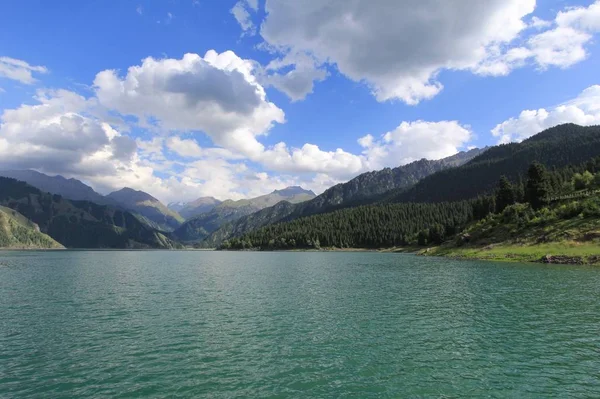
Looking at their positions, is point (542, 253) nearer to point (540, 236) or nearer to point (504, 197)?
point (540, 236)

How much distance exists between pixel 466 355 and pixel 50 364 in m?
33.7

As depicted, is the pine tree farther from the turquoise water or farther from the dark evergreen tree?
the turquoise water

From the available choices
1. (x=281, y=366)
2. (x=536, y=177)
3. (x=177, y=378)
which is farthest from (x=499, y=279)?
(x=536, y=177)

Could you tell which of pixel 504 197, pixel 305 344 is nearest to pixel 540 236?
pixel 504 197

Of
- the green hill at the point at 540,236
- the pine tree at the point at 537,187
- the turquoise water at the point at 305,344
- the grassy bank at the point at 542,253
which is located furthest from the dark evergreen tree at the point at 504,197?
the turquoise water at the point at 305,344

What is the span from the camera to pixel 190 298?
193 feet

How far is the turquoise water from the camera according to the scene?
78.1ft

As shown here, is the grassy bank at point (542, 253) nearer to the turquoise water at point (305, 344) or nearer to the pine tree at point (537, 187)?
the pine tree at point (537, 187)

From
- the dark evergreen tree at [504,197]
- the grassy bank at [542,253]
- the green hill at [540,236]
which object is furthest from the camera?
the dark evergreen tree at [504,197]

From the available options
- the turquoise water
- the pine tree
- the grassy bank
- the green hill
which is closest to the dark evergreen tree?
the pine tree

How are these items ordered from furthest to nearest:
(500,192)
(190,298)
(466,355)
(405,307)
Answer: (500,192), (190,298), (405,307), (466,355)

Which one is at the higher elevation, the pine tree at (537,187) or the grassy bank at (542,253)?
the pine tree at (537,187)

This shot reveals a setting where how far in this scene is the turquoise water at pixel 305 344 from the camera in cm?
2381

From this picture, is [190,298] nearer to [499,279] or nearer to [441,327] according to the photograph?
[441,327]
